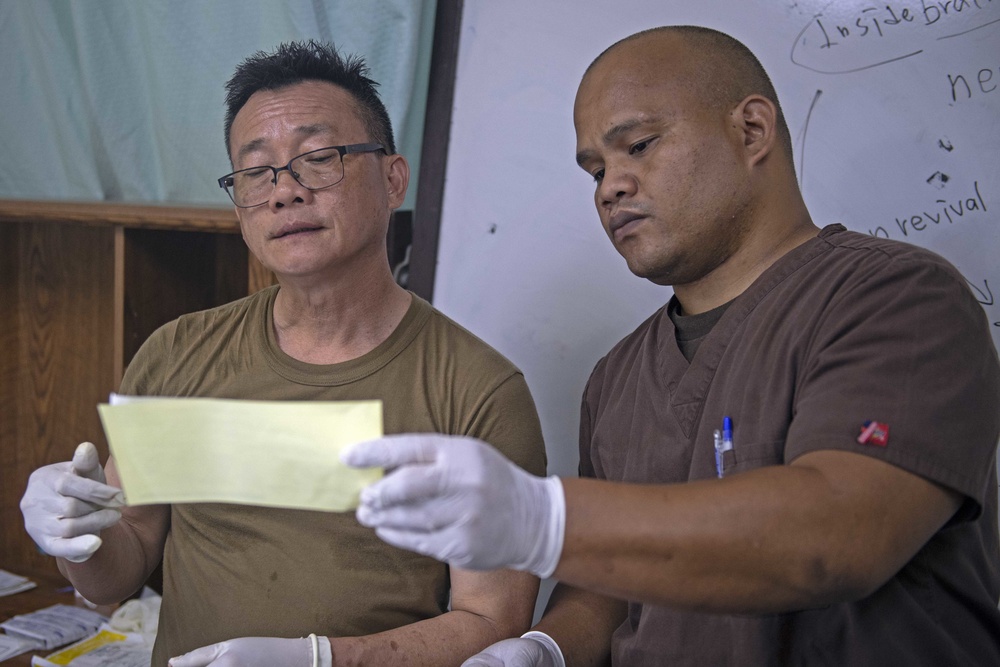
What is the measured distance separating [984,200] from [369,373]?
93 cm

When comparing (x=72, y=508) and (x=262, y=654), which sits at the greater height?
(x=72, y=508)

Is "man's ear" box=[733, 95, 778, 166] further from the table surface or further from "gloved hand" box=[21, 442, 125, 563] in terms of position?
the table surface

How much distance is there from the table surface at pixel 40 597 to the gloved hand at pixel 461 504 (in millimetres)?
1435

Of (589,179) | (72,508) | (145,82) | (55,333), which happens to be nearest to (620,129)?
(589,179)

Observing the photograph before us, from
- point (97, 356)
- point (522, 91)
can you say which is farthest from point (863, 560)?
point (97, 356)

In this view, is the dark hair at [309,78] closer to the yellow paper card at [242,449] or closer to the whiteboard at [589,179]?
the whiteboard at [589,179]

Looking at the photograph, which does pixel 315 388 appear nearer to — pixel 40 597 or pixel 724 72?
pixel 724 72

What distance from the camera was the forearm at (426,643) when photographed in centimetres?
107

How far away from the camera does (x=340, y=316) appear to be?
1270 mm

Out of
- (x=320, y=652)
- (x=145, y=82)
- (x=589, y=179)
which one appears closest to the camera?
(x=320, y=652)

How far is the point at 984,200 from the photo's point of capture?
121cm

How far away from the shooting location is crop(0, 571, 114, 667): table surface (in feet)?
6.02

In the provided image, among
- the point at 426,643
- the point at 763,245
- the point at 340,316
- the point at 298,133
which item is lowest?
the point at 426,643

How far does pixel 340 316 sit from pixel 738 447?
24.9 inches
